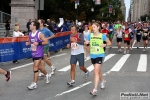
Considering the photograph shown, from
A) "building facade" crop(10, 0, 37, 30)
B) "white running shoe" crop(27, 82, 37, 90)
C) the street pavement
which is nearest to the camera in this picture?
the street pavement

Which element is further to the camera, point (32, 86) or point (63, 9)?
point (63, 9)

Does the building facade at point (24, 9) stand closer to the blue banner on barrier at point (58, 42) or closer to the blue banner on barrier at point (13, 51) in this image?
the blue banner on barrier at point (58, 42)

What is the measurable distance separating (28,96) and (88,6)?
52144 millimetres

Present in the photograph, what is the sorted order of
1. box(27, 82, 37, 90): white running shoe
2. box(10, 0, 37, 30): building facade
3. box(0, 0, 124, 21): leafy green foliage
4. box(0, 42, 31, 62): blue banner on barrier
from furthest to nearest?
1. box(0, 0, 124, 21): leafy green foliage
2. box(10, 0, 37, 30): building facade
3. box(0, 42, 31, 62): blue banner on barrier
4. box(27, 82, 37, 90): white running shoe

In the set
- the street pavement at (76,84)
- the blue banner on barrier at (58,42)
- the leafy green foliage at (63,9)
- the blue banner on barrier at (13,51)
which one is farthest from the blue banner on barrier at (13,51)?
the leafy green foliage at (63,9)

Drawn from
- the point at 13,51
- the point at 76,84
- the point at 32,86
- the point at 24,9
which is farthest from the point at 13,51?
the point at 24,9

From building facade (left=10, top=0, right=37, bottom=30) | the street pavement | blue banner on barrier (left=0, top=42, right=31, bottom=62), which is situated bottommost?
the street pavement

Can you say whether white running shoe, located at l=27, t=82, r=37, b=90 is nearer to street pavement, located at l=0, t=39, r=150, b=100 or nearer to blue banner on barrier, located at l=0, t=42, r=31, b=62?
street pavement, located at l=0, t=39, r=150, b=100

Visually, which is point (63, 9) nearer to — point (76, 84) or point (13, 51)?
point (13, 51)

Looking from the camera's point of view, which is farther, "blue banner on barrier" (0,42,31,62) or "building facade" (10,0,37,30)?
"building facade" (10,0,37,30)

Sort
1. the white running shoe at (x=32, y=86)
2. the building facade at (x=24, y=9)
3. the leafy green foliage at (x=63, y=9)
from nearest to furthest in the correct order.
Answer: the white running shoe at (x=32, y=86), the building facade at (x=24, y=9), the leafy green foliage at (x=63, y=9)

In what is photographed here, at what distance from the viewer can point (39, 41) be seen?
8.54m

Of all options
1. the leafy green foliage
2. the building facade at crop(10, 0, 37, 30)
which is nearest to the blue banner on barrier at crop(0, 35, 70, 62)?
the building facade at crop(10, 0, 37, 30)

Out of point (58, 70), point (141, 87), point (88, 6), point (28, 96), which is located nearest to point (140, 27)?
point (58, 70)
